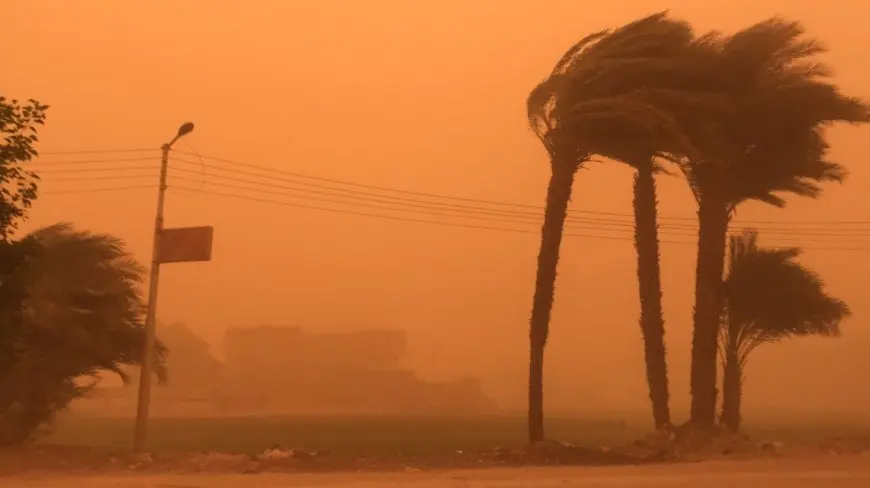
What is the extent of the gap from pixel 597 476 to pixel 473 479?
6.77ft

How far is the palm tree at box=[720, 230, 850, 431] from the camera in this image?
2284cm

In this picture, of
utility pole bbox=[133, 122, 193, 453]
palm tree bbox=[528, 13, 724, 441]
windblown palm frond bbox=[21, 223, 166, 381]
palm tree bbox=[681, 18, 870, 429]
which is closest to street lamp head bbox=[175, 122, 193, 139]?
utility pole bbox=[133, 122, 193, 453]

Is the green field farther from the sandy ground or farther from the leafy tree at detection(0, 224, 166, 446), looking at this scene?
the sandy ground

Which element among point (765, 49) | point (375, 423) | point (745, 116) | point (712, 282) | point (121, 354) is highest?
point (765, 49)

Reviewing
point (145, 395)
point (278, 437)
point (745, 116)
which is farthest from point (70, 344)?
point (278, 437)

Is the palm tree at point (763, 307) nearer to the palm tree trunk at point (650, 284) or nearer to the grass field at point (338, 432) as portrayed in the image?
the palm tree trunk at point (650, 284)

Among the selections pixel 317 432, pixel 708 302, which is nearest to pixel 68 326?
pixel 708 302

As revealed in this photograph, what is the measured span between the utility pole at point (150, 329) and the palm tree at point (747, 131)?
11703 mm

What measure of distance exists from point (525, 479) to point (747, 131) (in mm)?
11699

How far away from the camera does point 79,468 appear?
15109mm

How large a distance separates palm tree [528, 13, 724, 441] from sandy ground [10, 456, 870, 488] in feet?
17.8

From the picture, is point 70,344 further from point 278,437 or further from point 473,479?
point 278,437

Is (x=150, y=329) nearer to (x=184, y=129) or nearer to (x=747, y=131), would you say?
(x=184, y=129)

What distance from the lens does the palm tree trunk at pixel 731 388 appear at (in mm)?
22656
